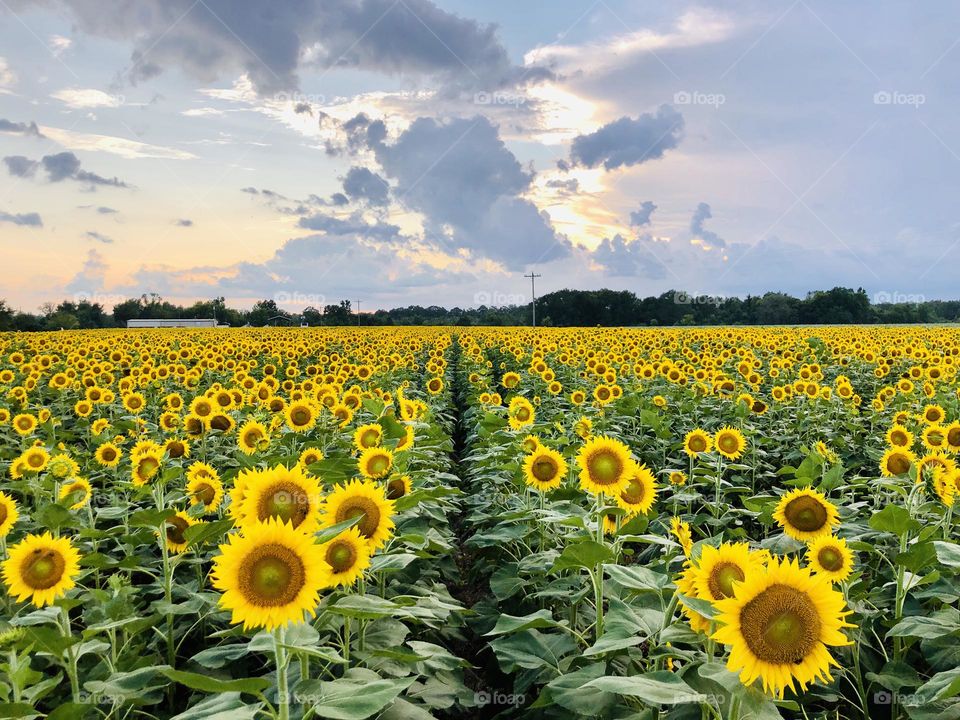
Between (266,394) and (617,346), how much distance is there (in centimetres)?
1313

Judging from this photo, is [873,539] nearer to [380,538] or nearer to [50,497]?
[380,538]

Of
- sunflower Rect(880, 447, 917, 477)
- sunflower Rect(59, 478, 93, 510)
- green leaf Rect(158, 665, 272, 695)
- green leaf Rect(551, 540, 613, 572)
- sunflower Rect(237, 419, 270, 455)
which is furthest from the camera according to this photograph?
sunflower Rect(237, 419, 270, 455)

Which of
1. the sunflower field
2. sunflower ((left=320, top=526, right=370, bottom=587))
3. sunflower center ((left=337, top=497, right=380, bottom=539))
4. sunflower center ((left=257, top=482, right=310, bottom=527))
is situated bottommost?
the sunflower field

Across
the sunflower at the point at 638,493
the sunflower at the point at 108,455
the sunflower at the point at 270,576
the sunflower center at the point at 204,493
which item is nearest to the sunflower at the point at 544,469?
the sunflower at the point at 638,493

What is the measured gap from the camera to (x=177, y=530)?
14.1ft

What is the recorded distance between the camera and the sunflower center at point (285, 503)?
2947 millimetres

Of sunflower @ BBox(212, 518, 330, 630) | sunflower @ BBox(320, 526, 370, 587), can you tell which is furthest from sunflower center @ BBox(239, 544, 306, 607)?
sunflower @ BBox(320, 526, 370, 587)

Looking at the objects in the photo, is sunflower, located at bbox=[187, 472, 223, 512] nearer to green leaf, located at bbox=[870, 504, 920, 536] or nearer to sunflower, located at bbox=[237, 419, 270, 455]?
sunflower, located at bbox=[237, 419, 270, 455]

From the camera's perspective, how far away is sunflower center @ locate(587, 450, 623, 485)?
14.0ft

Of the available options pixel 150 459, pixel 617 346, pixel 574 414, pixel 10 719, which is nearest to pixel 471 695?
pixel 10 719

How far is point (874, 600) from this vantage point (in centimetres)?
→ 424

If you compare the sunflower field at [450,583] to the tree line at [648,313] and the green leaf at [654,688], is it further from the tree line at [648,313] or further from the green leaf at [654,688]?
the tree line at [648,313]

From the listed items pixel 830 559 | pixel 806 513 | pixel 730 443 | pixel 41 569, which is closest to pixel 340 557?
pixel 41 569

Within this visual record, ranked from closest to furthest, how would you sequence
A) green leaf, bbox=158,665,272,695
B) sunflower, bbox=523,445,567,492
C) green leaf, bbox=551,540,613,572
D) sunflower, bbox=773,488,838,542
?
A: green leaf, bbox=158,665,272,695, green leaf, bbox=551,540,613,572, sunflower, bbox=773,488,838,542, sunflower, bbox=523,445,567,492
